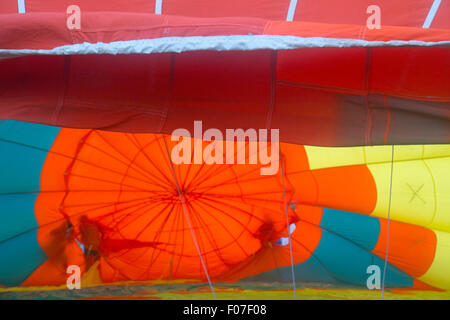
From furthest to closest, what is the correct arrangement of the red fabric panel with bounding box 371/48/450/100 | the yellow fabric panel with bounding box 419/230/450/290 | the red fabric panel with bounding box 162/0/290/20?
the yellow fabric panel with bounding box 419/230/450/290
the red fabric panel with bounding box 162/0/290/20
the red fabric panel with bounding box 371/48/450/100

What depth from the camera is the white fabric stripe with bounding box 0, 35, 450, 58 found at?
171 centimetres

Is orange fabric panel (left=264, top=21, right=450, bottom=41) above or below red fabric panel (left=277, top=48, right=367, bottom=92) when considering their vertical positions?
above

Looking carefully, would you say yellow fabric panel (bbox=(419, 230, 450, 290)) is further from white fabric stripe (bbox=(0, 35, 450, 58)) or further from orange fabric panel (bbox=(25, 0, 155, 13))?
orange fabric panel (bbox=(25, 0, 155, 13))

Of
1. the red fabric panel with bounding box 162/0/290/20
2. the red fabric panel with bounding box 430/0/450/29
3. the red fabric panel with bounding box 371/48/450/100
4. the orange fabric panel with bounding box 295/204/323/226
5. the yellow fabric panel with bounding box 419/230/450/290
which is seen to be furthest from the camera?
the orange fabric panel with bounding box 295/204/323/226

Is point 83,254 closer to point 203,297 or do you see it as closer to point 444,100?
point 203,297

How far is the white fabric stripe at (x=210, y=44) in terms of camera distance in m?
1.71

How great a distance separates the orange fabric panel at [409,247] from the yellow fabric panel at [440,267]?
3cm

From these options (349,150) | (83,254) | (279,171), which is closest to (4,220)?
(83,254)

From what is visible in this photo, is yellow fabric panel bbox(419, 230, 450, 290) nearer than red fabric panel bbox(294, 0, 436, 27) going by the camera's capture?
No

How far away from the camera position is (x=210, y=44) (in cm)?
173

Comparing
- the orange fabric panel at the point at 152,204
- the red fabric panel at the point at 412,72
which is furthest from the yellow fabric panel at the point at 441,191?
the red fabric panel at the point at 412,72

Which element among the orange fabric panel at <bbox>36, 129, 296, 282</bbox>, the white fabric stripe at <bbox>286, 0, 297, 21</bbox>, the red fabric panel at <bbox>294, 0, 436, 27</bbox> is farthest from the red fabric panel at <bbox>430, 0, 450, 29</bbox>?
the orange fabric panel at <bbox>36, 129, 296, 282</bbox>

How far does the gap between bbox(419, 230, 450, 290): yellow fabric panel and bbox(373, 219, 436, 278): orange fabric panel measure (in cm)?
3

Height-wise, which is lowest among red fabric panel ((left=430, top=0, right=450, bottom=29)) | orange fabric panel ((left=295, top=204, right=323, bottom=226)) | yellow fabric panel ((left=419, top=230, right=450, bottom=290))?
yellow fabric panel ((left=419, top=230, right=450, bottom=290))
